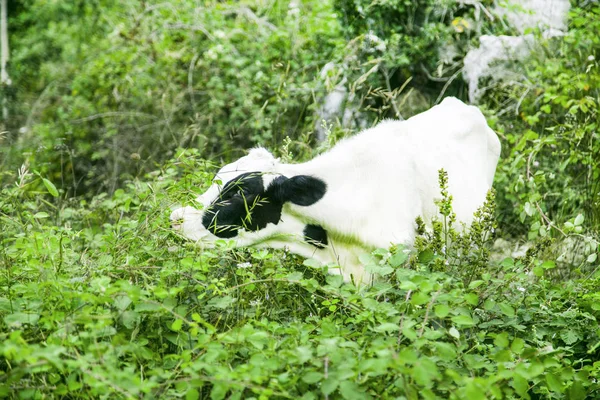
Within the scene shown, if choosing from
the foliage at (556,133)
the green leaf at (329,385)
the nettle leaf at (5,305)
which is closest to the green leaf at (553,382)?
the green leaf at (329,385)

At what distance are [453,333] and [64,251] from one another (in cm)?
208

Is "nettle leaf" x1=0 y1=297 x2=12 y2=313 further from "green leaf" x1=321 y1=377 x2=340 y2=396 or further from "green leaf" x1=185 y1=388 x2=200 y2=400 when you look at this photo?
"green leaf" x1=321 y1=377 x2=340 y2=396

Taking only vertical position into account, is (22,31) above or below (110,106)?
below

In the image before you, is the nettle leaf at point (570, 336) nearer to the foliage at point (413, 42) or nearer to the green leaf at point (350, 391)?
the green leaf at point (350, 391)

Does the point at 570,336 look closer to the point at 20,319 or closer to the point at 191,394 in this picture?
the point at 191,394

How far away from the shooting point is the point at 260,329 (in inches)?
117

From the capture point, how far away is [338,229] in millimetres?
4191

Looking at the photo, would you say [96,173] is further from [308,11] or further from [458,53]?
[458,53]

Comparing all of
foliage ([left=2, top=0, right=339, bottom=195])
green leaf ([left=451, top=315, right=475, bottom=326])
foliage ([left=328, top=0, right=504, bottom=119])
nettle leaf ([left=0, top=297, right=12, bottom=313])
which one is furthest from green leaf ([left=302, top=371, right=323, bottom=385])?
foliage ([left=328, top=0, right=504, bottom=119])

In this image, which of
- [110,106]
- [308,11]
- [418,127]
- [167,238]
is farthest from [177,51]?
[167,238]

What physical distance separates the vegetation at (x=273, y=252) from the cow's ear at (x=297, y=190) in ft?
1.13

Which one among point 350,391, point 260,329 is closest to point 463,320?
point 350,391

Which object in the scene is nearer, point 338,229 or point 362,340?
point 362,340

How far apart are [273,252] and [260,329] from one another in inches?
48.0
